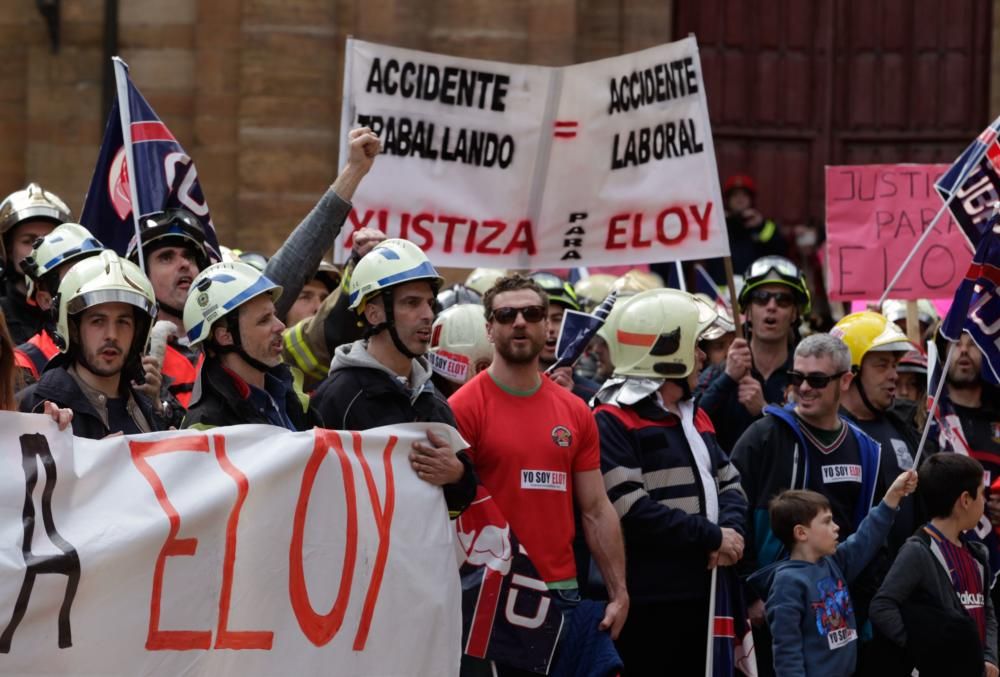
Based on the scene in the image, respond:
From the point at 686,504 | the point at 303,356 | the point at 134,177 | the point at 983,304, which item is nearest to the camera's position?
the point at 686,504

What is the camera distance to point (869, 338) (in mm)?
9008

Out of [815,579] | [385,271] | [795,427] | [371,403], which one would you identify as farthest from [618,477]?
[385,271]

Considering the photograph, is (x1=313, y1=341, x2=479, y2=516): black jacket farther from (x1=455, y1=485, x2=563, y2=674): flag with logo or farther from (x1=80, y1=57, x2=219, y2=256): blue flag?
(x1=80, y1=57, x2=219, y2=256): blue flag

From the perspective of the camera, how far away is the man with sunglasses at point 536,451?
7.16 m

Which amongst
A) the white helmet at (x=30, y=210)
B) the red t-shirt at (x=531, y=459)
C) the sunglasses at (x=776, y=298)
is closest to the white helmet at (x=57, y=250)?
the white helmet at (x=30, y=210)

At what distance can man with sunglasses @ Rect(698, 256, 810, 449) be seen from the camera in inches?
353

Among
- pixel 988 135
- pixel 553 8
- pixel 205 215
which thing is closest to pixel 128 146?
pixel 205 215

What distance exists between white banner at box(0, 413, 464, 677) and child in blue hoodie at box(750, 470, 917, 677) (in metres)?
1.57

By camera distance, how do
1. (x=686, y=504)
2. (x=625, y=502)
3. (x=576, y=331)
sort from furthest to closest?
(x=576, y=331), (x=686, y=504), (x=625, y=502)

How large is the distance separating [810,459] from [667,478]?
777 millimetres

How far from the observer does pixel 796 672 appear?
757cm

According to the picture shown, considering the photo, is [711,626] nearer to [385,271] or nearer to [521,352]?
[521,352]

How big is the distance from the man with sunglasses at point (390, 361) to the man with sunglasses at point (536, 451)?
275mm

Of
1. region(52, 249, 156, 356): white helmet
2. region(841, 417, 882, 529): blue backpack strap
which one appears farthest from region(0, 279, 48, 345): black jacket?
region(841, 417, 882, 529): blue backpack strap
